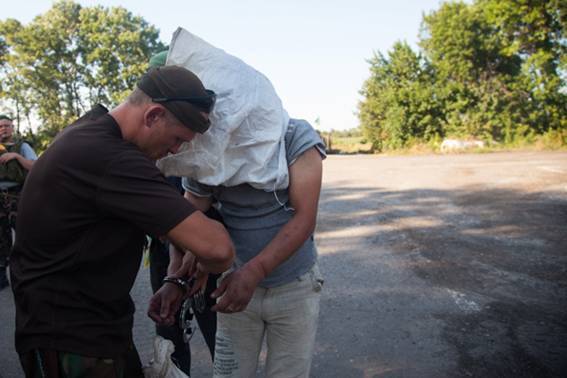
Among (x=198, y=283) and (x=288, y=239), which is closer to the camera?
(x=288, y=239)

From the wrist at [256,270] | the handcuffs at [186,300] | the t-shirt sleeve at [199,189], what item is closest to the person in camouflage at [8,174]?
the handcuffs at [186,300]

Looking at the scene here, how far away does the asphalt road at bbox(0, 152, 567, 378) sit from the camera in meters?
3.16

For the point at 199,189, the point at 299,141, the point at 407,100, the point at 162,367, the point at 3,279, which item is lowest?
the point at 3,279

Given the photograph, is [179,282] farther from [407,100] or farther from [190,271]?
[407,100]

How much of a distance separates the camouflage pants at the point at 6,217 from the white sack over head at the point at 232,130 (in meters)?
4.40

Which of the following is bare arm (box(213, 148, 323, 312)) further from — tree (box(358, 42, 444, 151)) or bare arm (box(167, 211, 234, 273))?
tree (box(358, 42, 444, 151))

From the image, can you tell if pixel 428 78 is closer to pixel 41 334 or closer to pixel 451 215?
pixel 451 215

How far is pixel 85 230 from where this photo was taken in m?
1.29

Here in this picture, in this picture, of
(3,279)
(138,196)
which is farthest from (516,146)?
(138,196)

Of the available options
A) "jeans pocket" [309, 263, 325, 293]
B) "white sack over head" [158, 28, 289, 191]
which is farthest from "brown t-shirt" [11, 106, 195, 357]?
"jeans pocket" [309, 263, 325, 293]

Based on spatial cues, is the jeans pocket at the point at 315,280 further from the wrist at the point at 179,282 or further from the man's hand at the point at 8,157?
the man's hand at the point at 8,157

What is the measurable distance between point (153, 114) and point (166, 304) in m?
0.87

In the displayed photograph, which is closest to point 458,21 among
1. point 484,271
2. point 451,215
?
point 451,215

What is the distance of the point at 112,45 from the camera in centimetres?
3906
